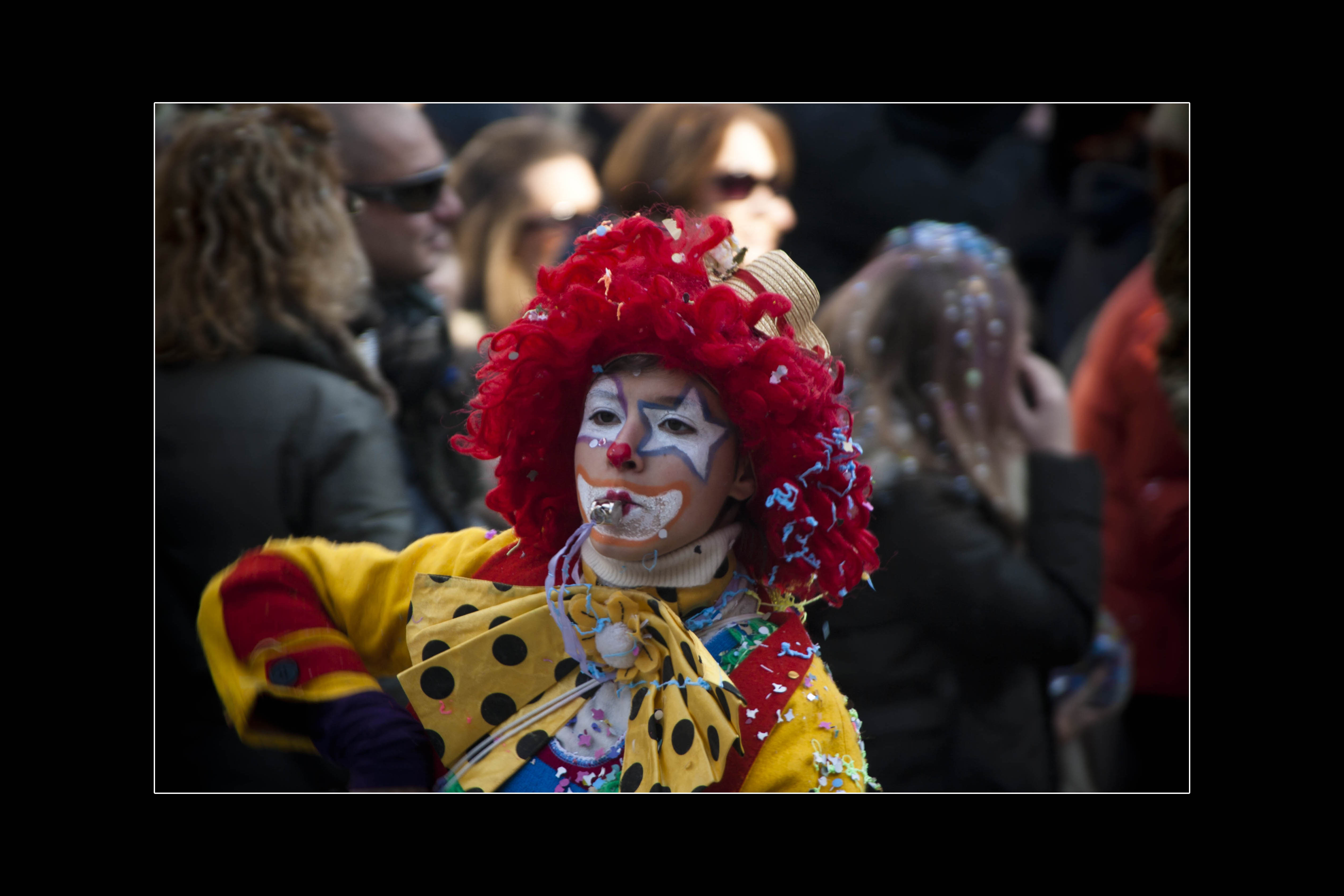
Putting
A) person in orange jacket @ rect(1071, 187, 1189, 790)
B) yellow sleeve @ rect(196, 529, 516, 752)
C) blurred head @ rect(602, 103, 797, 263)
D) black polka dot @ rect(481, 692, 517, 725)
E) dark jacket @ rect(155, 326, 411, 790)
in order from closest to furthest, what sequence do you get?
black polka dot @ rect(481, 692, 517, 725), yellow sleeve @ rect(196, 529, 516, 752), dark jacket @ rect(155, 326, 411, 790), blurred head @ rect(602, 103, 797, 263), person in orange jacket @ rect(1071, 187, 1189, 790)

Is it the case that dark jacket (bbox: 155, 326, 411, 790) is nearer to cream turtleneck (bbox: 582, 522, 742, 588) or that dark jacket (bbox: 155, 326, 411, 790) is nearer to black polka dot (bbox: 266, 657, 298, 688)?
black polka dot (bbox: 266, 657, 298, 688)

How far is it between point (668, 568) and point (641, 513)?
9 cm

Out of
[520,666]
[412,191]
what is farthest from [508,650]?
[412,191]

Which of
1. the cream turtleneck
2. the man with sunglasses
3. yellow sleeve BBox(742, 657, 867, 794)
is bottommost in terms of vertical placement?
yellow sleeve BBox(742, 657, 867, 794)

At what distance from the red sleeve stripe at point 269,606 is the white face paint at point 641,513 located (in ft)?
1.49

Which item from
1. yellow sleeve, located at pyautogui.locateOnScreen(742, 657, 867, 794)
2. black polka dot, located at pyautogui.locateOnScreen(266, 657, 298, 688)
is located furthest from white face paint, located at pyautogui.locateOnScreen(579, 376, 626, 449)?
black polka dot, located at pyautogui.locateOnScreen(266, 657, 298, 688)

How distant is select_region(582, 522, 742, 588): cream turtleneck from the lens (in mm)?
1512

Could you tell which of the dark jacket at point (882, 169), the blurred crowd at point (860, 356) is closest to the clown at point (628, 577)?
the blurred crowd at point (860, 356)

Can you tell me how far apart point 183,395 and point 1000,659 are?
157 centimetres

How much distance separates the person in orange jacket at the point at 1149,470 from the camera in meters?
2.24

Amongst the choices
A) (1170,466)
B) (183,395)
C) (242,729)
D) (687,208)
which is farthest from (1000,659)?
(183,395)

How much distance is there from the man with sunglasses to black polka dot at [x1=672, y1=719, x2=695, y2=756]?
782 mm

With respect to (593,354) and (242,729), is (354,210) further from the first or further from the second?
(242,729)

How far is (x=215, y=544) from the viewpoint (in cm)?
196
